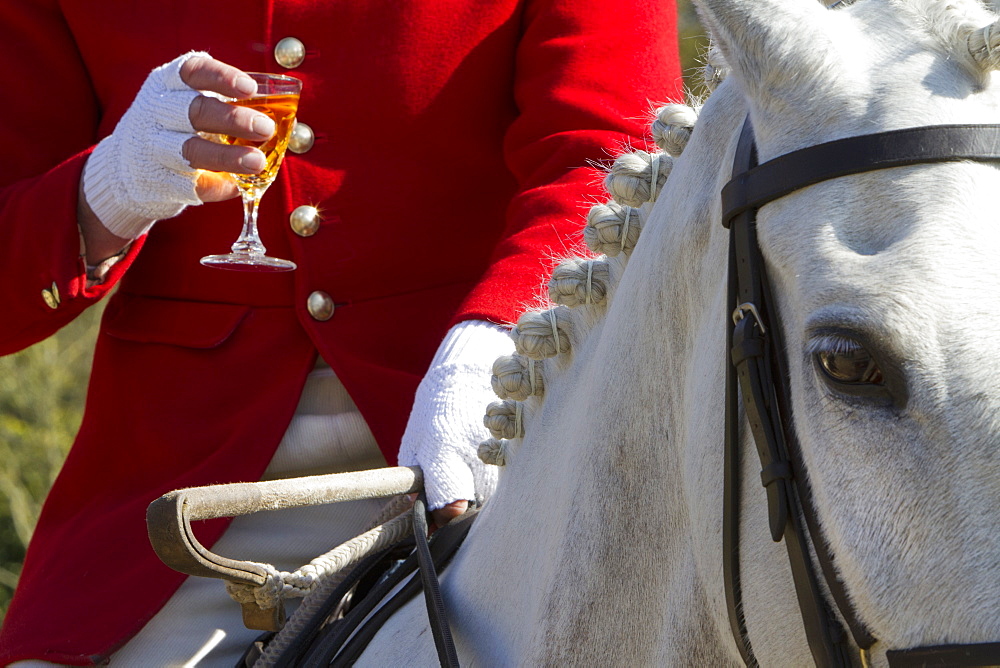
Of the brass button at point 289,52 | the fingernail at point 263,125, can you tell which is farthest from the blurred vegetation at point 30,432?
the fingernail at point 263,125

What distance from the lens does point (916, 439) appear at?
2.83ft

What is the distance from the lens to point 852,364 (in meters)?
0.89

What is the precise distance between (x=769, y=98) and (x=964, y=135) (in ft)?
0.63

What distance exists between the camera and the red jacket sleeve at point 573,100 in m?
1.89

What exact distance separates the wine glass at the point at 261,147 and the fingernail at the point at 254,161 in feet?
0.09

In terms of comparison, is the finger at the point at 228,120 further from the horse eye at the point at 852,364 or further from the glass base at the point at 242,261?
the horse eye at the point at 852,364

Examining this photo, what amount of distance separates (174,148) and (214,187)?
0.14 meters

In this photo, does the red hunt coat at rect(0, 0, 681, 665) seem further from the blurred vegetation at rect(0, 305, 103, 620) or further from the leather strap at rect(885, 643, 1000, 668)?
the blurred vegetation at rect(0, 305, 103, 620)

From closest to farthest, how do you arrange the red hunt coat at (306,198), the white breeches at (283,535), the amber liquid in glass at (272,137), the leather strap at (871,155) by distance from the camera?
the leather strap at (871,155), the amber liquid in glass at (272,137), the white breeches at (283,535), the red hunt coat at (306,198)

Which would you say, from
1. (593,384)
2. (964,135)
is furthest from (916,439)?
(593,384)

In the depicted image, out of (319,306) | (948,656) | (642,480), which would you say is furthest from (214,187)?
(948,656)

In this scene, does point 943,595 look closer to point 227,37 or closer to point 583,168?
point 583,168

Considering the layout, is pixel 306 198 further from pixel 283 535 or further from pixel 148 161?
pixel 283 535

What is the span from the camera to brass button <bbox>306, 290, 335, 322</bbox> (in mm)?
1988
